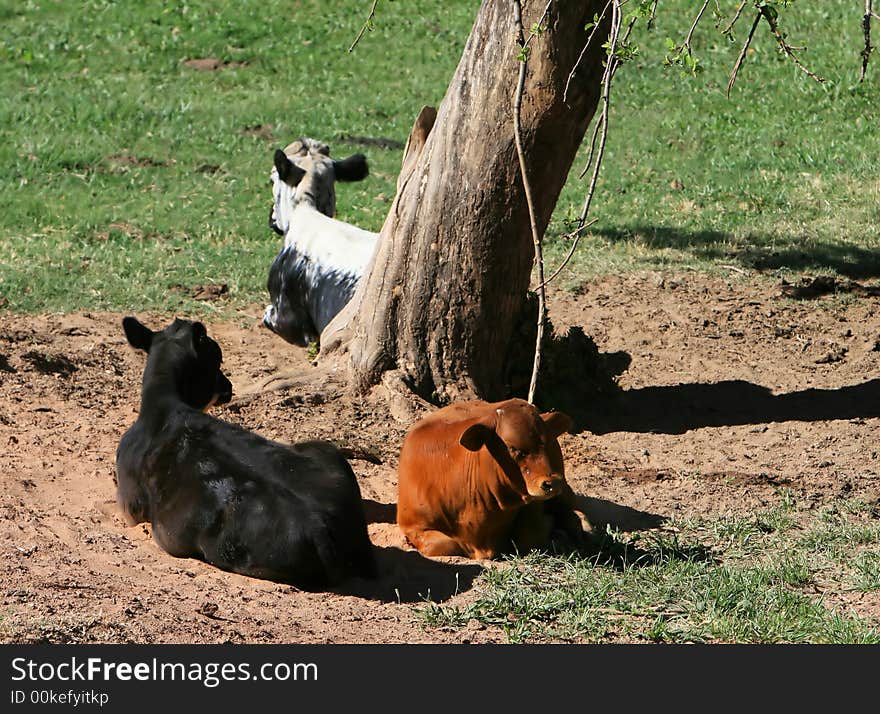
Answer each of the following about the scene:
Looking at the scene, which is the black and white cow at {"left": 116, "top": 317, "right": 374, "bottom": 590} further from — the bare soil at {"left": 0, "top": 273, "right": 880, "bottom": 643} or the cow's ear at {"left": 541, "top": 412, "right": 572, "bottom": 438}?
the cow's ear at {"left": 541, "top": 412, "right": 572, "bottom": 438}

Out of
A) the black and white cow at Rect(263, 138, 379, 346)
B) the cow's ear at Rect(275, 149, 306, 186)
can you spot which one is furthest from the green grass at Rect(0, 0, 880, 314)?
the cow's ear at Rect(275, 149, 306, 186)

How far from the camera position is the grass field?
5.50 meters

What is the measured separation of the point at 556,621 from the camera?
5105 mm

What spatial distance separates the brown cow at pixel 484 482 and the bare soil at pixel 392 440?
0.16 metres

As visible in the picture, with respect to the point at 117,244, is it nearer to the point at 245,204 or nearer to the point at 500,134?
the point at 245,204

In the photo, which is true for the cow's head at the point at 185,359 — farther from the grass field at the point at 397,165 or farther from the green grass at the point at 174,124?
the green grass at the point at 174,124

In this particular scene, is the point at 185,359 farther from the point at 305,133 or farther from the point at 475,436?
the point at 305,133

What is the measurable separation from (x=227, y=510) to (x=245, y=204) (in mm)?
8277

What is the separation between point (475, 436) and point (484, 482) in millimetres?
366

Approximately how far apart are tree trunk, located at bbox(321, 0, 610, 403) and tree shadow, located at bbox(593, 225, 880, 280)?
413 centimetres

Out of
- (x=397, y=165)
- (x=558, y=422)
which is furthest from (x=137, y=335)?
(x=397, y=165)

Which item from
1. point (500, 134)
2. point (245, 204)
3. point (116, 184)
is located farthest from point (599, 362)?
point (116, 184)

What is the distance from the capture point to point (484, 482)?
5723 millimetres

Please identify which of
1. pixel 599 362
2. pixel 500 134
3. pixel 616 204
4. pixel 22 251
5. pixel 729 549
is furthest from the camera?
pixel 616 204
